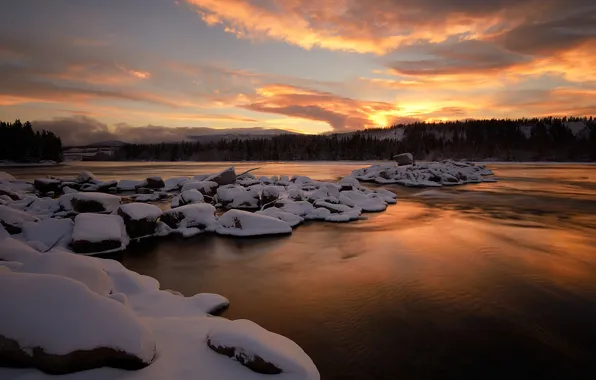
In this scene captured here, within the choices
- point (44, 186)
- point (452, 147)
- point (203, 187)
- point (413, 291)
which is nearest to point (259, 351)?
point (413, 291)

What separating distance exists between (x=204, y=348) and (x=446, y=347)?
3552 millimetres

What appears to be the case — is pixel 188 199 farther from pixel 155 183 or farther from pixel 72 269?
pixel 72 269


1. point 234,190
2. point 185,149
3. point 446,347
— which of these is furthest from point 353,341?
point 185,149

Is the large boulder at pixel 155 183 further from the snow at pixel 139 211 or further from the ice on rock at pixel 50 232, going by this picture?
the ice on rock at pixel 50 232

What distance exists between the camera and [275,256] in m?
9.84

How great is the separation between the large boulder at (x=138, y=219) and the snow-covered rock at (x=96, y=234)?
57cm

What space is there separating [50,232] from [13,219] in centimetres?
203

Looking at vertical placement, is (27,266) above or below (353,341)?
above

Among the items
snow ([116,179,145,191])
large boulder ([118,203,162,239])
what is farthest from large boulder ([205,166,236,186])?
large boulder ([118,203,162,239])

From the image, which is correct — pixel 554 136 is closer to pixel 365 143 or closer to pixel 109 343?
pixel 365 143

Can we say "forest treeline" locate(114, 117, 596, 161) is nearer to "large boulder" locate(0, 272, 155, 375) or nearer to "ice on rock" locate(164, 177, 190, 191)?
"ice on rock" locate(164, 177, 190, 191)

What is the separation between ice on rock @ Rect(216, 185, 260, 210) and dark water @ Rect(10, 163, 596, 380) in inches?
192

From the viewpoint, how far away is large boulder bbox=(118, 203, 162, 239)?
37.3 ft

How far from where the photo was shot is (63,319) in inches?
142
